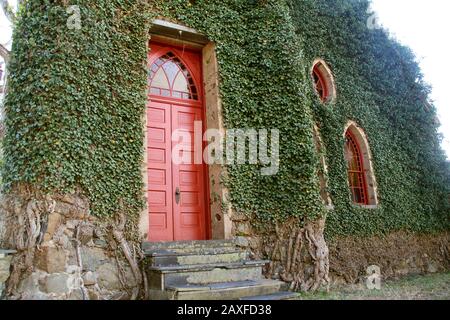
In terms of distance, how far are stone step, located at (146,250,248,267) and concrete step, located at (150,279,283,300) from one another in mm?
419

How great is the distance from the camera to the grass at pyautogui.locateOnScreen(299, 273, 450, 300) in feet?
19.2

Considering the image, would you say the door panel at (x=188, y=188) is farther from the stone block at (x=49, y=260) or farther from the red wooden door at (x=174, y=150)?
the stone block at (x=49, y=260)

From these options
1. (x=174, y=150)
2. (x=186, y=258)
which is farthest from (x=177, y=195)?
(x=186, y=258)

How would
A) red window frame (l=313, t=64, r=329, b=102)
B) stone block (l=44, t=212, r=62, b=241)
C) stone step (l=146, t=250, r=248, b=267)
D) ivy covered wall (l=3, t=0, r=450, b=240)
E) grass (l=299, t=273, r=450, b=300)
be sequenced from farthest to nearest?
red window frame (l=313, t=64, r=329, b=102)
grass (l=299, t=273, r=450, b=300)
stone step (l=146, t=250, r=248, b=267)
ivy covered wall (l=3, t=0, r=450, b=240)
stone block (l=44, t=212, r=62, b=241)

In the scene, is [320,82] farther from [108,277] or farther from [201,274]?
[108,277]

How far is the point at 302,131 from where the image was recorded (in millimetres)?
6777

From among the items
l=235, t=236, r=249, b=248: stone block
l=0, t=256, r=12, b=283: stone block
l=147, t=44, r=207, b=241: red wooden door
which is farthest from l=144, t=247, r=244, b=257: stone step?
l=0, t=256, r=12, b=283: stone block

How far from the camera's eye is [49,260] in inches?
182

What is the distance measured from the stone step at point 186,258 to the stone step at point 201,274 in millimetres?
169

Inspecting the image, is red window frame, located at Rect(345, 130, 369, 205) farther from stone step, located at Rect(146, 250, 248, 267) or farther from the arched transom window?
stone step, located at Rect(146, 250, 248, 267)

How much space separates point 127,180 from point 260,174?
2.40 meters

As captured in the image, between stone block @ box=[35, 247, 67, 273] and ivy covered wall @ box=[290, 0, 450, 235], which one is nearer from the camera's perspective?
stone block @ box=[35, 247, 67, 273]
